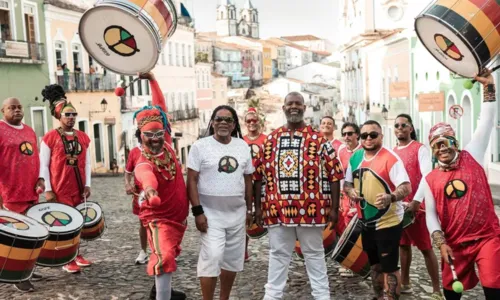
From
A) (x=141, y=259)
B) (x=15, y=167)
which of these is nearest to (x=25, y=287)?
(x=15, y=167)

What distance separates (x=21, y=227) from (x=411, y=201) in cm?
338

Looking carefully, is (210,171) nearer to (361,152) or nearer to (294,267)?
(361,152)

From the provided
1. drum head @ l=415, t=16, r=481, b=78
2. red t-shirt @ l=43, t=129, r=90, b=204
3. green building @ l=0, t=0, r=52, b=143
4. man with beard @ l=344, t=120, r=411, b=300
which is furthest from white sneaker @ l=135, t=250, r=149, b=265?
green building @ l=0, t=0, r=52, b=143

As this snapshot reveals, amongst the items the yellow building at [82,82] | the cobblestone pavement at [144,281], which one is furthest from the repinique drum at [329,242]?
the yellow building at [82,82]

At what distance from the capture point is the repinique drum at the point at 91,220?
6.90m

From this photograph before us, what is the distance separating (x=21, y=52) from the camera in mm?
25328

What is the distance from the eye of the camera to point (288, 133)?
557 centimetres

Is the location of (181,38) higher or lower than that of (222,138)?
higher

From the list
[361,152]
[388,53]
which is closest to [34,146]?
[361,152]

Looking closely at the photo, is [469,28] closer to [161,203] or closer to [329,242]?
[329,242]

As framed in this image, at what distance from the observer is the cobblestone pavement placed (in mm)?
6223

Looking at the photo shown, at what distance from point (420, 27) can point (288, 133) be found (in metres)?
1.51

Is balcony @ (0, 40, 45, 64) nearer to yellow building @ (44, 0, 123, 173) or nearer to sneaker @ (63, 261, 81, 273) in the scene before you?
yellow building @ (44, 0, 123, 173)

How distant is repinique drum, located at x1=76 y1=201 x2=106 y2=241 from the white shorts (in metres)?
1.90
